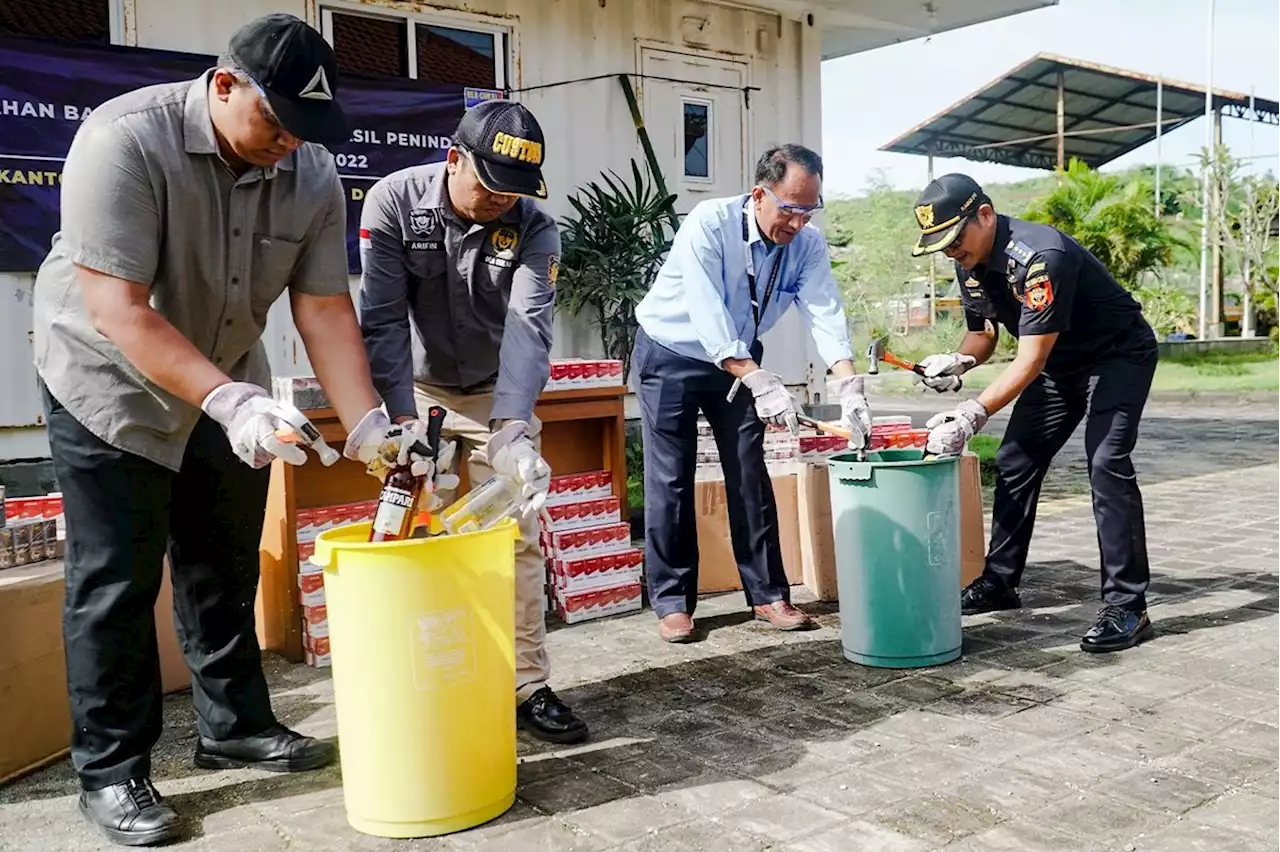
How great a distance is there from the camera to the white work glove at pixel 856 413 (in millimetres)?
4223

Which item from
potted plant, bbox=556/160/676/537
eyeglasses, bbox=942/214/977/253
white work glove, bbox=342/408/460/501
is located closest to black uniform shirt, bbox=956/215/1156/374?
eyeglasses, bbox=942/214/977/253

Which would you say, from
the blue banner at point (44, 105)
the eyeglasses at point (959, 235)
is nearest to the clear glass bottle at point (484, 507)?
the eyeglasses at point (959, 235)

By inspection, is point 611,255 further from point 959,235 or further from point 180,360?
point 180,360

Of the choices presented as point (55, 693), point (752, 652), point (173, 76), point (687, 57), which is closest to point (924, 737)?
point (752, 652)

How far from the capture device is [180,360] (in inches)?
102

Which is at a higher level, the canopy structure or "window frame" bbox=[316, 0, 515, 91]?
the canopy structure

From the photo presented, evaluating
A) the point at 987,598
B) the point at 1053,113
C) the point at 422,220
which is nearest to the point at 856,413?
the point at 987,598

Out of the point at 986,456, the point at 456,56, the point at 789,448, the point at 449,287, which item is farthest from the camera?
the point at 986,456

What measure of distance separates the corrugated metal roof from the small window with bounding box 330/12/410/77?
22187 mm

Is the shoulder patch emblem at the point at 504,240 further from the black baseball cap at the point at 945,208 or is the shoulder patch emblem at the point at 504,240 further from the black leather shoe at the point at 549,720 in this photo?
the black baseball cap at the point at 945,208

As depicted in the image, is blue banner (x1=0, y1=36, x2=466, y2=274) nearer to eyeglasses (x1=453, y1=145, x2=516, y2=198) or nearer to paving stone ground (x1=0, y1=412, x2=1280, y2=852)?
eyeglasses (x1=453, y1=145, x2=516, y2=198)

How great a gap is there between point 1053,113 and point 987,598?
27973mm

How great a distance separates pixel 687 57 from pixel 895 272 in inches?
772

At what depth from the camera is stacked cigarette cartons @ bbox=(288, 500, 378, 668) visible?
431 centimetres
